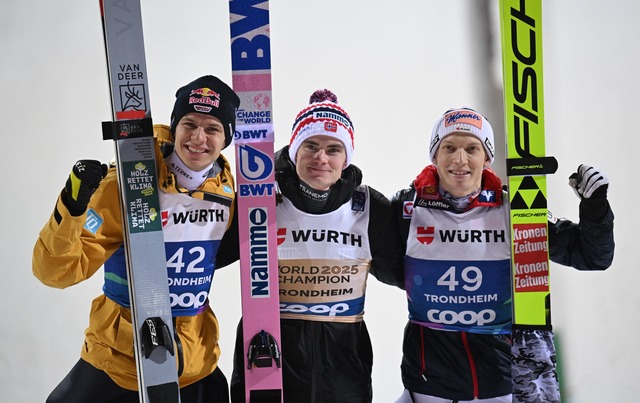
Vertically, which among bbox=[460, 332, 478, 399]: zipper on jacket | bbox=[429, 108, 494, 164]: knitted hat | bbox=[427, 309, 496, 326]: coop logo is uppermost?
bbox=[429, 108, 494, 164]: knitted hat

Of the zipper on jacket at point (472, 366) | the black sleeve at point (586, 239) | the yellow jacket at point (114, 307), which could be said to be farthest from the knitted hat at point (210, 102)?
the black sleeve at point (586, 239)

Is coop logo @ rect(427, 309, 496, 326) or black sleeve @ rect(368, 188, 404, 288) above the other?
black sleeve @ rect(368, 188, 404, 288)

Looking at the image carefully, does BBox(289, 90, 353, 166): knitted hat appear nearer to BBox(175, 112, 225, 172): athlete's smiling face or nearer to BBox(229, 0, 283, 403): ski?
BBox(229, 0, 283, 403): ski

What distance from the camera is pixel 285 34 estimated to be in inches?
142

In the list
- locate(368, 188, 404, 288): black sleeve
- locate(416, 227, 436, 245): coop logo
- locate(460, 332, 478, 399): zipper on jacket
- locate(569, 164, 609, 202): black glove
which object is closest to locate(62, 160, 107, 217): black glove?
locate(368, 188, 404, 288): black sleeve

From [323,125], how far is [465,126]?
45 cm

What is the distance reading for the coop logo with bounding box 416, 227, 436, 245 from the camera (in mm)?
2293

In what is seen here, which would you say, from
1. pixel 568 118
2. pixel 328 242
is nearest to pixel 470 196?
pixel 328 242

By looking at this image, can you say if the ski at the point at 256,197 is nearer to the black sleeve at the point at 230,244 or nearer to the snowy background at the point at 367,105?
the black sleeve at the point at 230,244

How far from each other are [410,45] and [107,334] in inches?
89.6

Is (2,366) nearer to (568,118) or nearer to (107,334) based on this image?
(107,334)

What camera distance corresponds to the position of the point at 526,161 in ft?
7.55

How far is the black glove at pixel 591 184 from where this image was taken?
2109 millimetres

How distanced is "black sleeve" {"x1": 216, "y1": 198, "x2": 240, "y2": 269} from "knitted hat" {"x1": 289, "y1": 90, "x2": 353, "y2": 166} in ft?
0.88
